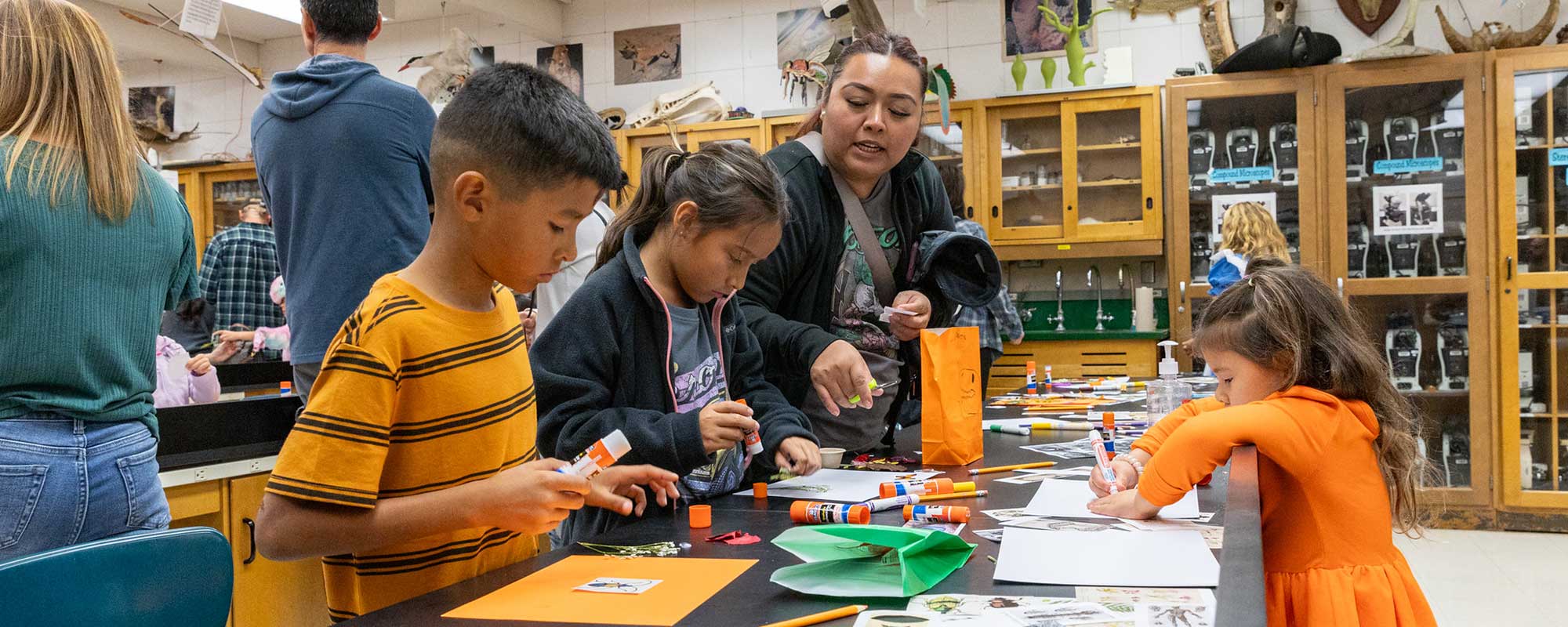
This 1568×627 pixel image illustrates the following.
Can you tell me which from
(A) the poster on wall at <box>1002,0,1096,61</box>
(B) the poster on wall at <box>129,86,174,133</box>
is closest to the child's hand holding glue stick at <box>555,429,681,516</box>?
(A) the poster on wall at <box>1002,0,1096,61</box>

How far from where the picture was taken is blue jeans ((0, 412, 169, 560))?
5.21ft

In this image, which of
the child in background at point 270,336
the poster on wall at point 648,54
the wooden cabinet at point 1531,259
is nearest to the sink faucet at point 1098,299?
the wooden cabinet at point 1531,259

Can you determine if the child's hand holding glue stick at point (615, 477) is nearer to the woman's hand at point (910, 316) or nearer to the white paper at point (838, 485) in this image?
the white paper at point (838, 485)

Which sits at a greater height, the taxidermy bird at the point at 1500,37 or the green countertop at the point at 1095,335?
the taxidermy bird at the point at 1500,37

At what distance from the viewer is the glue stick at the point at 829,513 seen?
1319mm

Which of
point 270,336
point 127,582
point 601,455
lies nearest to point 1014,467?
point 601,455

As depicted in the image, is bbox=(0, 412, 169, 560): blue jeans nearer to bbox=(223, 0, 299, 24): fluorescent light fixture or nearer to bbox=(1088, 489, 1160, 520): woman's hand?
bbox=(1088, 489, 1160, 520): woman's hand

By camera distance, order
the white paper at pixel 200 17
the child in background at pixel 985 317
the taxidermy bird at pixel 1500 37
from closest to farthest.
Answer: the white paper at pixel 200 17
the child in background at pixel 985 317
the taxidermy bird at pixel 1500 37

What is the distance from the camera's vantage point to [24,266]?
5.39 ft

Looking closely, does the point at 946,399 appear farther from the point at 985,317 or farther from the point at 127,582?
the point at 985,317

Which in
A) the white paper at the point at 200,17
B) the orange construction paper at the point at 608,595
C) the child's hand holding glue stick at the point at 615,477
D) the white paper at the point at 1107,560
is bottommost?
the orange construction paper at the point at 608,595

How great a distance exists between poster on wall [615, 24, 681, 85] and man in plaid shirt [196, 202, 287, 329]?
302cm

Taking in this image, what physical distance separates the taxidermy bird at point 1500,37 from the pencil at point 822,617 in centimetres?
536

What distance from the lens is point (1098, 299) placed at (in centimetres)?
605
